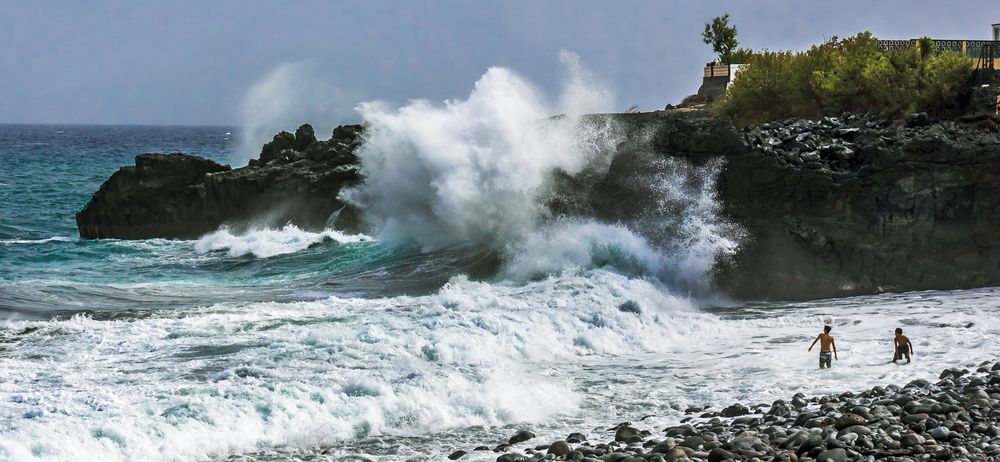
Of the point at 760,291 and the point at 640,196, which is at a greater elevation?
the point at 640,196

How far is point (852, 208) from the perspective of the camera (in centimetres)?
1959

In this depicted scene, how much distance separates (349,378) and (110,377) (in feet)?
8.59

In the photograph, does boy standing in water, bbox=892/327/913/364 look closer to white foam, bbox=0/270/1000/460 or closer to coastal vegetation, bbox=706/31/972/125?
white foam, bbox=0/270/1000/460

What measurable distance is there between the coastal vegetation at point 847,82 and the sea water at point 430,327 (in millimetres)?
7230

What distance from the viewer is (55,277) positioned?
22.7 m

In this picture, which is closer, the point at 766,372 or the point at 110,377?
the point at 110,377

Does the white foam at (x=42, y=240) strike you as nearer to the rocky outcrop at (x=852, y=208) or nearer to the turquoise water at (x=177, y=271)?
the turquoise water at (x=177, y=271)

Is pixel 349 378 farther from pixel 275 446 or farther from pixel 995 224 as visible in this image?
pixel 995 224

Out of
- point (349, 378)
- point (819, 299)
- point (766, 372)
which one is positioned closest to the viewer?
point (349, 378)

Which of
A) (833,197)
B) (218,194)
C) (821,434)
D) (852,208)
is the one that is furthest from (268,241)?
(821,434)

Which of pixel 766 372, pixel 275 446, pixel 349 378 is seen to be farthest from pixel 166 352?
pixel 766 372

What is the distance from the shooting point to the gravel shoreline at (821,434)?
927 cm

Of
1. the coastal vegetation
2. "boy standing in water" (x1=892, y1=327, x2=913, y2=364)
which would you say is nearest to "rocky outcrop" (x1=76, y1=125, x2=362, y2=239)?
the coastal vegetation

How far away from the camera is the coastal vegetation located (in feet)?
83.4
